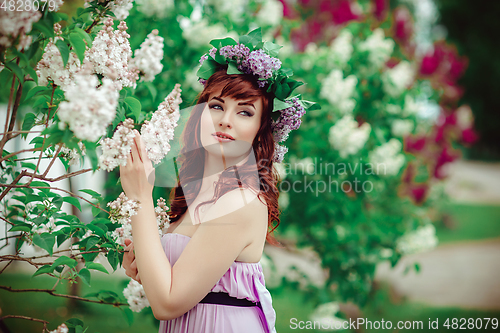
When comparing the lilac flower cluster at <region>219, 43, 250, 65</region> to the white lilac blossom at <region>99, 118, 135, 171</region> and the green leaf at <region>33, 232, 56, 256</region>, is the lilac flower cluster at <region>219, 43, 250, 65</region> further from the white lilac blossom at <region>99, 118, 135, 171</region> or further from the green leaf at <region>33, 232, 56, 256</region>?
the green leaf at <region>33, 232, 56, 256</region>

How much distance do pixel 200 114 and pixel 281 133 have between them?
0.37m

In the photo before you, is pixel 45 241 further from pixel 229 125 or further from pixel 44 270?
pixel 229 125

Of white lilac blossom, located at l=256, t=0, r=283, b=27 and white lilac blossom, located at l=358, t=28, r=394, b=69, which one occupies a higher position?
white lilac blossom, located at l=256, t=0, r=283, b=27

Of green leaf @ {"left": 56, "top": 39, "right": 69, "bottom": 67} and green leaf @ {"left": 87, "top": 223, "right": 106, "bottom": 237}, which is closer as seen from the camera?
green leaf @ {"left": 56, "top": 39, "right": 69, "bottom": 67}

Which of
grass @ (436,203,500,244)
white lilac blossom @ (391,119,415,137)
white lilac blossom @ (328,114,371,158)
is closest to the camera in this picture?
white lilac blossom @ (328,114,371,158)

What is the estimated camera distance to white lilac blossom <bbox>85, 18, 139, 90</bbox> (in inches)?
38.9

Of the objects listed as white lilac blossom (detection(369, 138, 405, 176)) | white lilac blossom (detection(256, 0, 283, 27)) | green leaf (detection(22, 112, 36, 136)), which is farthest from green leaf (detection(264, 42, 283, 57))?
white lilac blossom (detection(369, 138, 405, 176))

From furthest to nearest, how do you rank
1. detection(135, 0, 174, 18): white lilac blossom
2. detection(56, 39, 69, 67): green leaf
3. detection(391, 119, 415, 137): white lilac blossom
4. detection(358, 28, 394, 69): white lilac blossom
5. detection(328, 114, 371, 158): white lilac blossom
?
1. detection(391, 119, 415, 137): white lilac blossom
2. detection(358, 28, 394, 69): white lilac blossom
3. detection(328, 114, 371, 158): white lilac blossom
4. detection(135, 0, 174, 18): white lilac blossom
5. detection(56, 39, 69, 67): green leaf

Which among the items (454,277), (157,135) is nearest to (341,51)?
(157,135)

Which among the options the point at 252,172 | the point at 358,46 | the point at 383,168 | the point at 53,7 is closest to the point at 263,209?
the point at 252,172

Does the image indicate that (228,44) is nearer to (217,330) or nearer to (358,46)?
(217,330)

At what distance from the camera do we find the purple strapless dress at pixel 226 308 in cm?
123

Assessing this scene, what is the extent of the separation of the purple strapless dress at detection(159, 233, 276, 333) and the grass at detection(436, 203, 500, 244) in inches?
382

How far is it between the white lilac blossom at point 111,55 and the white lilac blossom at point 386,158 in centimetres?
259
